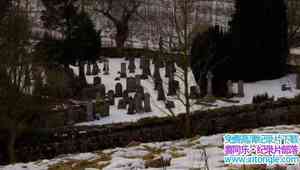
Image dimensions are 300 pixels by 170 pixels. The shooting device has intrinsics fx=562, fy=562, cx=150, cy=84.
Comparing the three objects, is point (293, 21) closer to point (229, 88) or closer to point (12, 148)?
point (229, 88)

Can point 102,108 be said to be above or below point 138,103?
below

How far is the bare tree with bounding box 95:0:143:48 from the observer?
39562 mm

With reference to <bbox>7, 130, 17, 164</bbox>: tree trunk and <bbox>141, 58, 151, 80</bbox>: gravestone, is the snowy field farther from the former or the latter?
<bbox>7, 130, 17, 164</bbox>: tree trunk

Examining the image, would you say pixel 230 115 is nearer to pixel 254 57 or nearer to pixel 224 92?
pixel 224 92

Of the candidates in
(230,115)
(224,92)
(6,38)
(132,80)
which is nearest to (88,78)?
(132,80)

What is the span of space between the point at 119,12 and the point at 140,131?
90.1 feet

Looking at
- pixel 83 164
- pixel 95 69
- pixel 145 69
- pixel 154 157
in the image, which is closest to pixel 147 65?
pixel 145 69

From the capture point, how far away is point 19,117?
14.9 m

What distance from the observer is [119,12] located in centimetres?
4166

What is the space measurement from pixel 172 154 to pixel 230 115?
6.78 meters

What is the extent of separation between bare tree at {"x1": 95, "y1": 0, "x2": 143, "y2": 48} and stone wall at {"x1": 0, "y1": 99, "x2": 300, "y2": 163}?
76.0 feet

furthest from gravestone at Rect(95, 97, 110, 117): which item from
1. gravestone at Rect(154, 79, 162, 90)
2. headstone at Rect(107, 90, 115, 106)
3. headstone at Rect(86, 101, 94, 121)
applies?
gravestone at Rect(154, 79, 162, 90)

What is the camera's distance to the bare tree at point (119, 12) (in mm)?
39562

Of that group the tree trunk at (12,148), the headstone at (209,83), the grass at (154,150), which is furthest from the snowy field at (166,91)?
the grass at (154,150)
